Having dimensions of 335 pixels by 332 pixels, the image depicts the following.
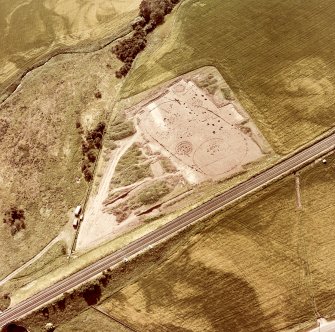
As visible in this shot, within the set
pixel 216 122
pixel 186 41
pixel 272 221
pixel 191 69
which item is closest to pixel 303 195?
pixel 272 221

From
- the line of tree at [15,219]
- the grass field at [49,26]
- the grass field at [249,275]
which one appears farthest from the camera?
the grass field at [49,26]

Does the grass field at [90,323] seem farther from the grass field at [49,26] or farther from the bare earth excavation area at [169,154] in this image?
the grass field at [49,26]

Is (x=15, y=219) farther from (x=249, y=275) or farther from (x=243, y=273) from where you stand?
(x=249, y=275)

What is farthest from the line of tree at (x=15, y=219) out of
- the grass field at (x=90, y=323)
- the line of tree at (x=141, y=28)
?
the line of tree at (x=141, y=28)

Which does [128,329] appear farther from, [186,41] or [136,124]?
[186,41]

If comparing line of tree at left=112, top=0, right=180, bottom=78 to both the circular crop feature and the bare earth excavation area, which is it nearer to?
the bare earth excavation area

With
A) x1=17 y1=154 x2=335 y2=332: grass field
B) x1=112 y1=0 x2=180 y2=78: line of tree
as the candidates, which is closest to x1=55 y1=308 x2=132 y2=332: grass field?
x1=17 y1=154 x2=335 y2=332: grass field
